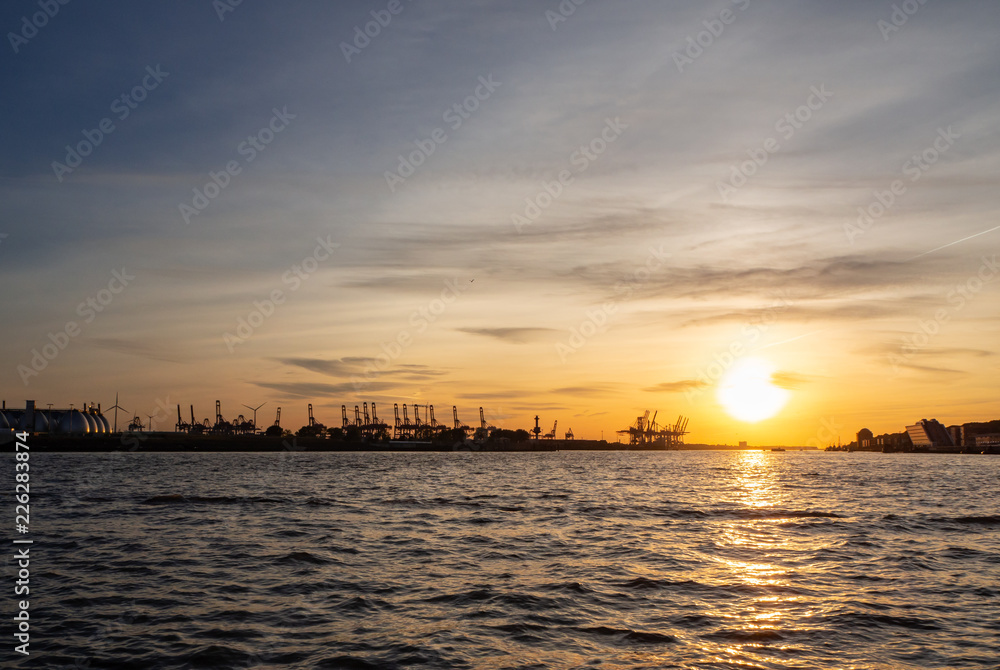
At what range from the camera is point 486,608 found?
19312 millimetres

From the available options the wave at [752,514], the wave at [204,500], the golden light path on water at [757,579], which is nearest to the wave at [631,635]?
the golden light path on water at [757,579]

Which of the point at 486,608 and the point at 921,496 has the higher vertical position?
the point at 486,608

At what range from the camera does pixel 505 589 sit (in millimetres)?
21641

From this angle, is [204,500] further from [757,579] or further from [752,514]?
[757,579]

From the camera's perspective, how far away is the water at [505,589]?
15359 millimetres

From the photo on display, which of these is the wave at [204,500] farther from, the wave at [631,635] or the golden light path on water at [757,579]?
the wave at [631,635]

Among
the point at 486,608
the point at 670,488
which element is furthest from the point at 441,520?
the point at 670,488

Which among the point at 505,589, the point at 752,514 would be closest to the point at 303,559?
the point at 505,589

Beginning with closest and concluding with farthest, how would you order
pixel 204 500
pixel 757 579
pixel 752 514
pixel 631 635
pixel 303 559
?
pixel 631 635, pixel 757 579, pixel 303 559, pixel 752 514, pixel 204 500

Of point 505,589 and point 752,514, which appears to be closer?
point 505,589

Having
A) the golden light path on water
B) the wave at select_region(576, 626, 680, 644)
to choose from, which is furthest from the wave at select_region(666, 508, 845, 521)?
the wave at select_region(576, 626, 680, 644)

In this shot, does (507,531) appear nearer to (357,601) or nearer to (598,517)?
(598,517)

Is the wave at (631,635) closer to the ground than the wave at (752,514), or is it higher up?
higher up

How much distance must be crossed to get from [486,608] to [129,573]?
42.7 ft
